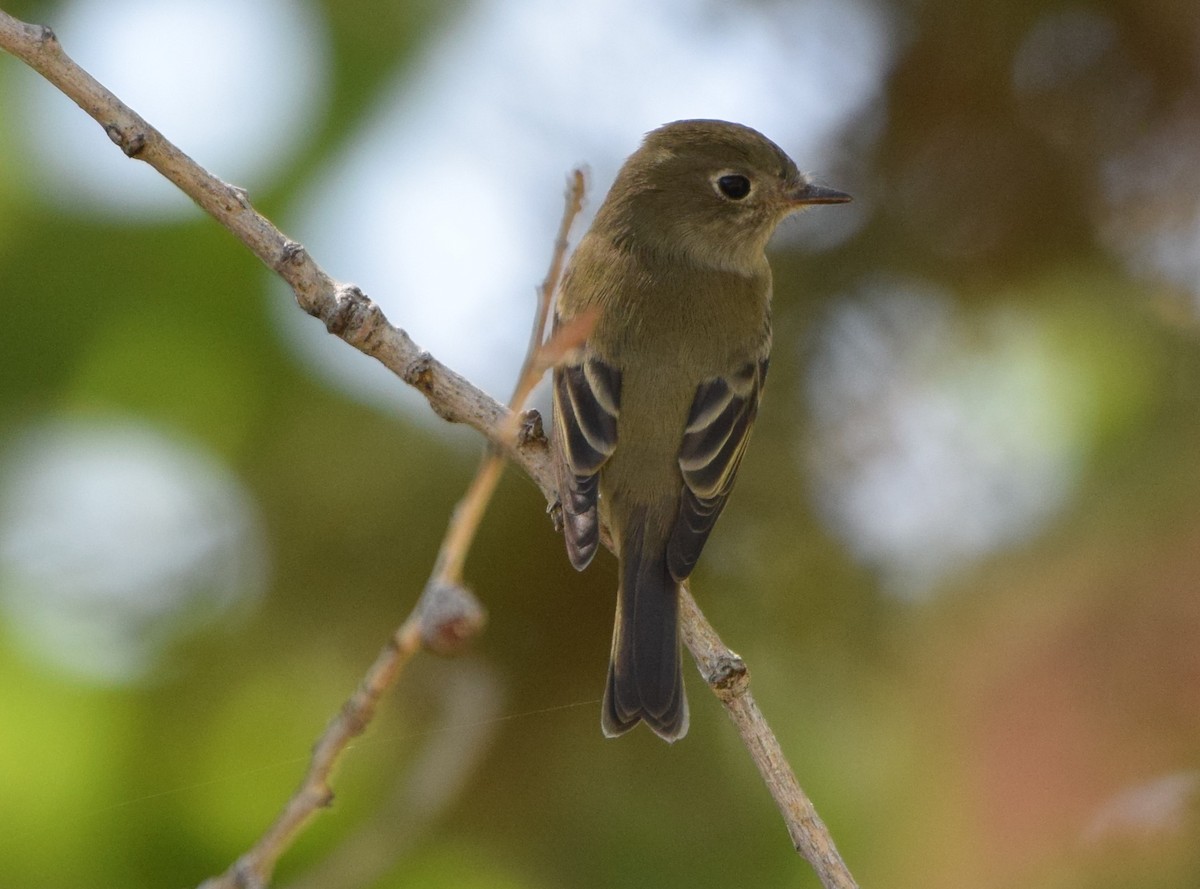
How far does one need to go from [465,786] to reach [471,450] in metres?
0.85

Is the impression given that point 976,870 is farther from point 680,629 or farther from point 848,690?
point 680,629

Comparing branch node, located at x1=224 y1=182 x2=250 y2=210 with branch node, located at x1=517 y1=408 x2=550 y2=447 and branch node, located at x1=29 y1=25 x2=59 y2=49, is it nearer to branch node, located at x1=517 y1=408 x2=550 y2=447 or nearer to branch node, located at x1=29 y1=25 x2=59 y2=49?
branch node, located at x1=29 y1=25 x2=59 y2=49

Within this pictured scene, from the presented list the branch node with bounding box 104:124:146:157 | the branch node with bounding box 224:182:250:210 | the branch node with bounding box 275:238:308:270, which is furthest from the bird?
the branch node with bounding box 104:124:146:157

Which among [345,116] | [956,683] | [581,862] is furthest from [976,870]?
[345,116]

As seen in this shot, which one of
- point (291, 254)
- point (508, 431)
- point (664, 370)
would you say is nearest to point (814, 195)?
point (664, 370)

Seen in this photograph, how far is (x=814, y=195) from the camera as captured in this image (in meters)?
3.89

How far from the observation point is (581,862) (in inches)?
133

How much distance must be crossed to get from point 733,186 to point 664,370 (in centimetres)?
84

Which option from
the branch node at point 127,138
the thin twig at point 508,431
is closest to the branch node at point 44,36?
the branch node at point 127,138

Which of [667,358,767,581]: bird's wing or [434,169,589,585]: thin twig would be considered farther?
[667,358,767,581]: bird's wing

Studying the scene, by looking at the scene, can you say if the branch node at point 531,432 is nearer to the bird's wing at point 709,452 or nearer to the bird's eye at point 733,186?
the bird's wing at point 709,452

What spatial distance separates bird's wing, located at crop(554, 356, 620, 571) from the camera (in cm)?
338

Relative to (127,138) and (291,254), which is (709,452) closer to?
(291,254)

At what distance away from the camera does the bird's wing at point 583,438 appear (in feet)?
11.1
